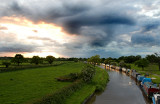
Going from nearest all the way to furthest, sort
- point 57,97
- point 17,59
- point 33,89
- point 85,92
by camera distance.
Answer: point 57,97 → point 85,92 → point 33,89 → point 17,59

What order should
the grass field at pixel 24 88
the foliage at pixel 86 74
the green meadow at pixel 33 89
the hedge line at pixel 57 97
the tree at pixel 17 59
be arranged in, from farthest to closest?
the tree at pixel 17 59 < the foliage at pixel 86 74 < the grass field at pixel 24 88 < the green meadow at pixel 33 89 < the hedge line at pixel 57 97

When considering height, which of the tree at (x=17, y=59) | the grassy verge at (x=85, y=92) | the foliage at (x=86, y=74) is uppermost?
the tree at (x=17, y=59)

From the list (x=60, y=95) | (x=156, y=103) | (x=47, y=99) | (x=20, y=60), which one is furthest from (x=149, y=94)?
(x=20, y=60)

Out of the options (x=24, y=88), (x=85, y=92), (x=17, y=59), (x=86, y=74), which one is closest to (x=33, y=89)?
(x=24, y=88)

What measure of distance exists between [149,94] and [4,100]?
2791 centimetres

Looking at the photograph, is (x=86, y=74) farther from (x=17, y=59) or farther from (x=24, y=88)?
(x=17, y=59)

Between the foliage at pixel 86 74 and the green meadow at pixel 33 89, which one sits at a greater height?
the foliage at pixel 86 74

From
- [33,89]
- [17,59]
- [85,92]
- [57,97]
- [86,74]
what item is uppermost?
[17,59]

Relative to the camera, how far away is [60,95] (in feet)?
70.6

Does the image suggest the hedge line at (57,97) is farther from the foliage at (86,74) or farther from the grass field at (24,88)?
the foliage at (86,74)

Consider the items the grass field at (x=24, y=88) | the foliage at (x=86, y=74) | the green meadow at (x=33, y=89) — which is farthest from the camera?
the foliage at (x=86, y=74)

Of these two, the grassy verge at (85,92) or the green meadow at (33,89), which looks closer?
the green meadow at (33,89)

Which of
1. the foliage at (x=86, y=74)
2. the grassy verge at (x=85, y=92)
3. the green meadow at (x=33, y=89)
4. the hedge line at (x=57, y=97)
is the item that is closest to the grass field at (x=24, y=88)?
the green meadow at (x=33, y=89)

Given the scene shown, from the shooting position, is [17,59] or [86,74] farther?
[17,59]
